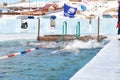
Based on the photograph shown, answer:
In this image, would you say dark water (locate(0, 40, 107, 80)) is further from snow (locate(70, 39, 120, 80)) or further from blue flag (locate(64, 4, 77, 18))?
blue flag (locate(64, 4, 77, 18))

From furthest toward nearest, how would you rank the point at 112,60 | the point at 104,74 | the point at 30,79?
the point at 112,60 < the point at 30,79 < the point at 104,74

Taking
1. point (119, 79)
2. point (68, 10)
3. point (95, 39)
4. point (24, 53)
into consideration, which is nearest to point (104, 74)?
point (119, 79)

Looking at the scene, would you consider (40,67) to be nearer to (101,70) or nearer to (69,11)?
(101,70)

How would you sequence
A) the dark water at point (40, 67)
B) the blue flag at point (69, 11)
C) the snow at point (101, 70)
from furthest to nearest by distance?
the blue flag at point (69, 11), the dark water at point (40, 67), the snow at point (101, 70)

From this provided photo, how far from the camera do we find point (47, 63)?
41.3 ft

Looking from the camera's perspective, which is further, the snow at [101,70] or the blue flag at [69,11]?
the blue flag at [69,11]

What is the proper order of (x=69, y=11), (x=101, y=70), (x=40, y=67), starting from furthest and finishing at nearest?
(x=69, y=11), (x=40, y=67), (x=101, y=70)

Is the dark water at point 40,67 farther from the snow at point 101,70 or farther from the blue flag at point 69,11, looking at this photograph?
the blue flag at point 69,11

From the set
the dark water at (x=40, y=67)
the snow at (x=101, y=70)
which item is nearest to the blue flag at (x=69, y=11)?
the dark water at (x=40, y=67)

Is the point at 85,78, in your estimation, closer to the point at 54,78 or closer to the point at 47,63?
the point at 54,78

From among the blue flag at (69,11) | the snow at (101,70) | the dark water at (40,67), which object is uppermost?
the blue flag at (69,11)

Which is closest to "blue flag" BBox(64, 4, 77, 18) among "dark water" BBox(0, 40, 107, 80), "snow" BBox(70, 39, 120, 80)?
"dark water" BBox(0, 40, 107, 80)

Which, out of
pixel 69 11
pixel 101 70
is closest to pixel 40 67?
pixel 101 70

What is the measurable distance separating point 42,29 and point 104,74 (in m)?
23.7
